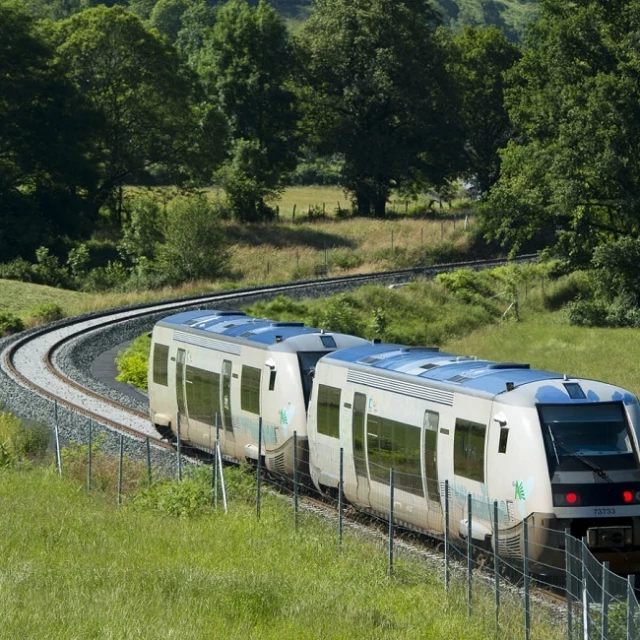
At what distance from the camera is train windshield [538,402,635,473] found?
16.6 metres

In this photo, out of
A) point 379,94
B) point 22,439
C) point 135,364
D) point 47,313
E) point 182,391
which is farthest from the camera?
point 379,94

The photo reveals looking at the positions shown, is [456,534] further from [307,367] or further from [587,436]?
[307,367]

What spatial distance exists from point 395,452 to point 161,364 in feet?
34.3

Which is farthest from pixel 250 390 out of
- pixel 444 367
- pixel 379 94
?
pixel 379 94

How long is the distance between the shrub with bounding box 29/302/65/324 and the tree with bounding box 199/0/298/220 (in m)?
35.8

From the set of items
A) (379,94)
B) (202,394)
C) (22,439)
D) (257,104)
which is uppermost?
(379,94)

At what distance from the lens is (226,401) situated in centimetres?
2550

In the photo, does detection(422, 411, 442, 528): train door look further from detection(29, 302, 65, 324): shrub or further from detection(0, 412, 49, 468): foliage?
detection(29, 302, 65, 324): shrub

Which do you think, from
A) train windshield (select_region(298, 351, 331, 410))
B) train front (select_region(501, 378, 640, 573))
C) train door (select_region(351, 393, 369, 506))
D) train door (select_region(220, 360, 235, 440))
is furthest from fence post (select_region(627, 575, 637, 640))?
train door (select_region(220, 360, 235, 440))

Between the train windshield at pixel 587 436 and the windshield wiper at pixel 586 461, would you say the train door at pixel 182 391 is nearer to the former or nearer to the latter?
the train windshield at pixel 587 436

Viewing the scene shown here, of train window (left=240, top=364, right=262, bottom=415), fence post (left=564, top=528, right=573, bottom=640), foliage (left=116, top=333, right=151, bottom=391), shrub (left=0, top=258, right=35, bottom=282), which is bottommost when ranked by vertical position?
shrub (left=0, top=258, right=35, bottom=282)

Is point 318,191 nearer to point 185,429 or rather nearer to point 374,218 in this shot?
point 374,218

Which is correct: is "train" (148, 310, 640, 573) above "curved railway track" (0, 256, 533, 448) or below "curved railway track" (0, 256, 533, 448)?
above

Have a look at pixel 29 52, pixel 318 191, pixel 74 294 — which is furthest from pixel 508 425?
pixel 318 191
